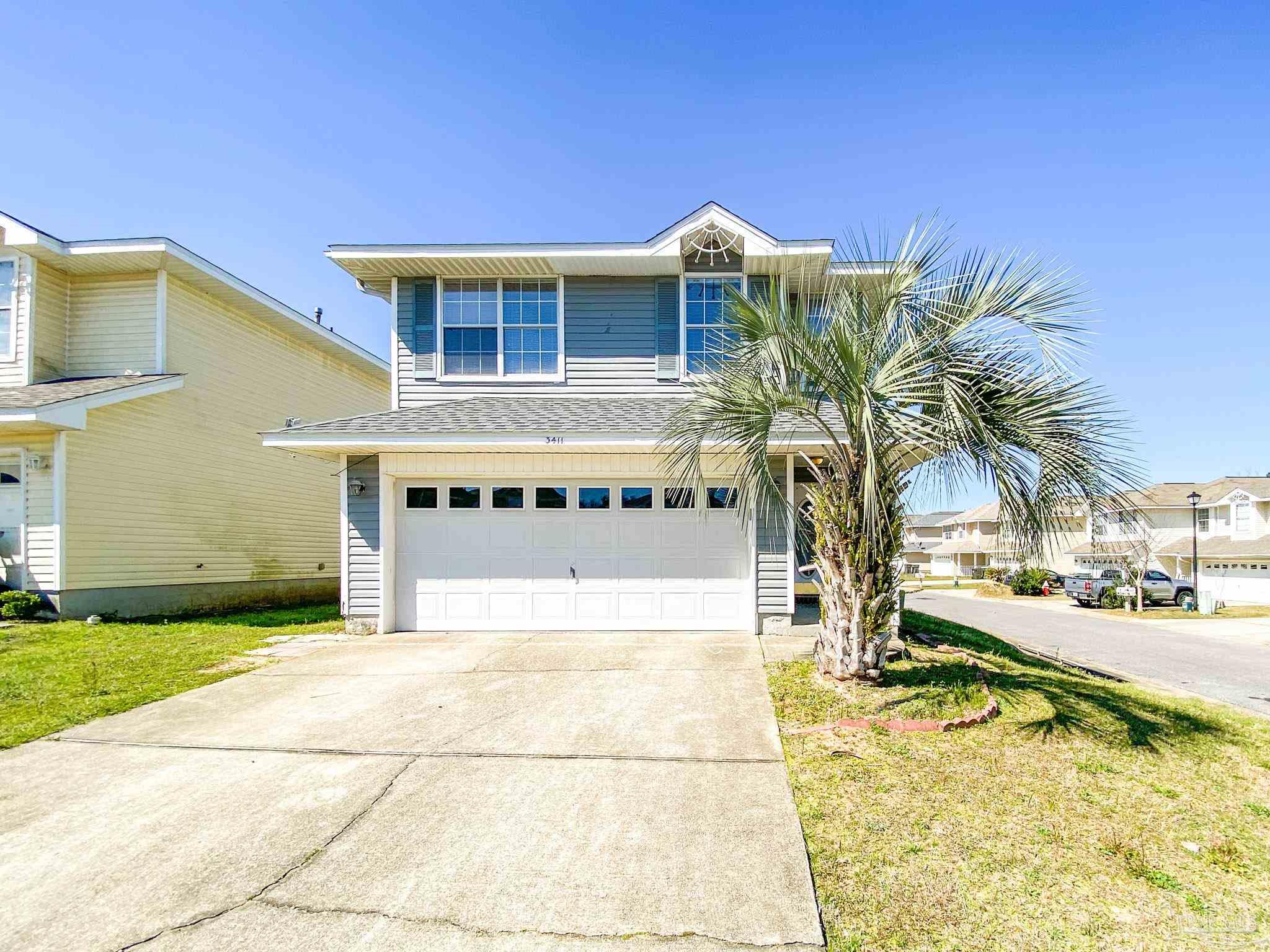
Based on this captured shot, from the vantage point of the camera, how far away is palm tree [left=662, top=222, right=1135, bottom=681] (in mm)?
5508

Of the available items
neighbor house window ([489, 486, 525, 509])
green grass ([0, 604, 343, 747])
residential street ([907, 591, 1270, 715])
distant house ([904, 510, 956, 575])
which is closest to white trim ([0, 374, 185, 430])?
green grass ([0, 604, 343, 747])

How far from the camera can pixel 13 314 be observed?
12.2 meters

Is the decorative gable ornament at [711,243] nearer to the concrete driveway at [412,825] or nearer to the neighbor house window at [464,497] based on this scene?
the neighbor house window at [464,497]

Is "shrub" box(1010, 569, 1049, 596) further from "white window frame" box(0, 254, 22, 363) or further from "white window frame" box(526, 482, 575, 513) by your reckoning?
"white window frame" box(0, 254, 22, 363)

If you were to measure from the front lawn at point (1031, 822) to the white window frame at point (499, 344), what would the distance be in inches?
270

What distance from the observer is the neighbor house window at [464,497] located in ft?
32.7

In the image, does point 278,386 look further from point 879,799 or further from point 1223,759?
point 1223,759

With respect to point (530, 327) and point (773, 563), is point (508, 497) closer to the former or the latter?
point (530, 327)

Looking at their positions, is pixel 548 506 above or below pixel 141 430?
below

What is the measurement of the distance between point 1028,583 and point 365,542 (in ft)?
108

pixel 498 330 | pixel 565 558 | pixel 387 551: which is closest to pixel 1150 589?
pixel 565 558

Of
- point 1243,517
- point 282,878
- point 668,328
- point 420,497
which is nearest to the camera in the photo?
point 282,878

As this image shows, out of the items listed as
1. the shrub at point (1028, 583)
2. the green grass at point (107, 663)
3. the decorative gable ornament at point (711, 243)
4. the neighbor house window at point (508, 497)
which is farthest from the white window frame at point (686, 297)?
the shrub at point (1028, 583)

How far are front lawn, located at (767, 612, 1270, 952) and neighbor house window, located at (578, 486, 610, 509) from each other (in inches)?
166
